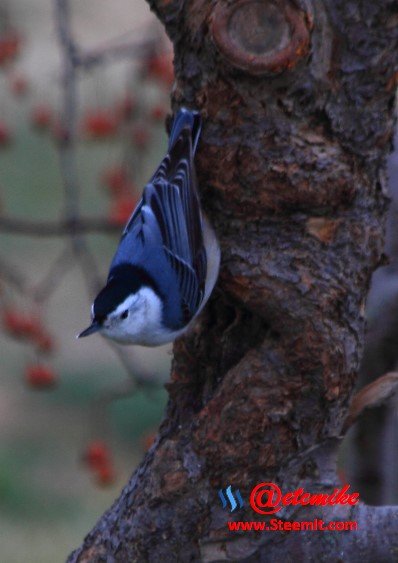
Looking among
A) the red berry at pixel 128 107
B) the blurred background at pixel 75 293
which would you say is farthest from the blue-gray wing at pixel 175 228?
the red berry at pixel 128 107

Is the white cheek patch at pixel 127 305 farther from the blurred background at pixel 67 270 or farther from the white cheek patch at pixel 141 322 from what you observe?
the blurred background at pixel 67 270

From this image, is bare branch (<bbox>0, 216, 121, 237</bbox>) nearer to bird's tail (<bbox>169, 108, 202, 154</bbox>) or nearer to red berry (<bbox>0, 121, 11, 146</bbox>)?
red berry (<bbox>0, 121, 11, 146</bbox>)

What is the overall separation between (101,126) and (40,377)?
32.5 inches

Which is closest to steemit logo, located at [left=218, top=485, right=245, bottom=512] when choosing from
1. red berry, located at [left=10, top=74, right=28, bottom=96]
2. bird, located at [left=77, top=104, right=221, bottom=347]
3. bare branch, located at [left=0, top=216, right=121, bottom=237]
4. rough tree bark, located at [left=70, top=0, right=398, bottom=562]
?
rough tree bark, located at [left=70, top=0, right=398, bottom=562]

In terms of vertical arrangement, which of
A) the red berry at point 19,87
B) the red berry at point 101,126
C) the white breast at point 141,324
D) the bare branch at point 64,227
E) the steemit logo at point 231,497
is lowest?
the steemit logo at point 231,497

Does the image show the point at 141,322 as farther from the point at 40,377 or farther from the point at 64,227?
the point at 40,377

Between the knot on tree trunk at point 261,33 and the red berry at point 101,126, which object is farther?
the red berry at point 101,126

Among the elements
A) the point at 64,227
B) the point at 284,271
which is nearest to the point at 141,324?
the point at 284,271

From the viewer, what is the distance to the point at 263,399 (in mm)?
1881

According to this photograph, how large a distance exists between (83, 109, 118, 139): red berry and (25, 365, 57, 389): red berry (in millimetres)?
766

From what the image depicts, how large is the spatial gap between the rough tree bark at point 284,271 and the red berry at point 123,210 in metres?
0.96

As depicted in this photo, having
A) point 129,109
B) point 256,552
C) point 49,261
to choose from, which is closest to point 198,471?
point 256,552

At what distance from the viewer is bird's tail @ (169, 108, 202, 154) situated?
1895 mm

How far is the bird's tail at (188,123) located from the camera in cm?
189
